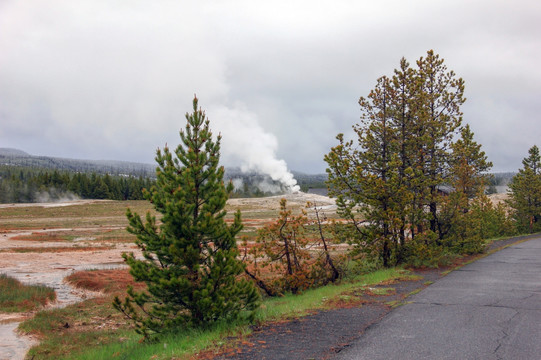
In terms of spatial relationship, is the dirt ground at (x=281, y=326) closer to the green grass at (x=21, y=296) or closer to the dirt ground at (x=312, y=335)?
the dirt ground at (x=312, y=335)

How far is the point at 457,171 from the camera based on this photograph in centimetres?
1664

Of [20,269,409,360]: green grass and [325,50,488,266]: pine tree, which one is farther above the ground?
[325,50,488,266]: pine tree

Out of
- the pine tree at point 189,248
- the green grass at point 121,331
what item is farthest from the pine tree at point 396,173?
the pine tree at point 189,248

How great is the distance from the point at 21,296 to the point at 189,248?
10571mm

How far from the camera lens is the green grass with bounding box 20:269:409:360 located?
751 cm

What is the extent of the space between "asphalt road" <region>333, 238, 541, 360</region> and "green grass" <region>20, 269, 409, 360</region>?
A: 2050 mm

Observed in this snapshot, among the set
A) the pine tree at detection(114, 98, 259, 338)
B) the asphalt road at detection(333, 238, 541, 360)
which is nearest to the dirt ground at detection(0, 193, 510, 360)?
the asphalt road at detection(333, 238, 541, 360)

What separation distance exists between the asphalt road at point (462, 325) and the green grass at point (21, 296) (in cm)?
1254

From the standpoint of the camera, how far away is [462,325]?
7.32 m

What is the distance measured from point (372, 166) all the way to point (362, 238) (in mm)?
2836

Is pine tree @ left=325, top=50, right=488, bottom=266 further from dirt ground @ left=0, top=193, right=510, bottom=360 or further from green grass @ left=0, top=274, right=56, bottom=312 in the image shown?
green grass @ left=0, top=274, right=56, bottom=312

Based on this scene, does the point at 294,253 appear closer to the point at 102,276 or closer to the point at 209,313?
the point at 209,313

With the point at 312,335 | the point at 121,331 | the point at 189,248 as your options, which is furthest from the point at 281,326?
the point at 121,331

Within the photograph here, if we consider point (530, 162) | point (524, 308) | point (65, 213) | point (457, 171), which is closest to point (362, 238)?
point (457, 171)
